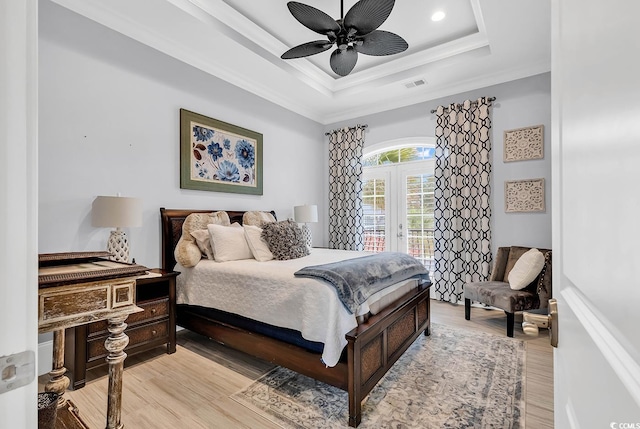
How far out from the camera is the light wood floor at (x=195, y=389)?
6.14ft

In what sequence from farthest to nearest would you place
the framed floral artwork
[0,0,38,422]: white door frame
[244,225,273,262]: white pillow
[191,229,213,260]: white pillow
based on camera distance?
the framed floral artwork < [191,229,213,260]: white pillow < [244,225,273,262]: white pillow < [0,0,38,422]: white door frame

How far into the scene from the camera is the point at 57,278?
1.10 m

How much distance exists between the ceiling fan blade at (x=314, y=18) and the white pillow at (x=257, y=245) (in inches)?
76.0

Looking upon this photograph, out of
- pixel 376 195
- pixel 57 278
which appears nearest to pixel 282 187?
pixel 376 195

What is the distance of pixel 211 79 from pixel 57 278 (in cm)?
333

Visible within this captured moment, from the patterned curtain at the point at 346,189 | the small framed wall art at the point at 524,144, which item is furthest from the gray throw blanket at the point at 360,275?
the patterned curtain at the point at 346,189

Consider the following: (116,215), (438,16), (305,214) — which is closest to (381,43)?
(438,16)

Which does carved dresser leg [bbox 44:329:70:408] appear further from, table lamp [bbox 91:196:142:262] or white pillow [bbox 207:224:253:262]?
white pillow [bbox 207:224:253:262]

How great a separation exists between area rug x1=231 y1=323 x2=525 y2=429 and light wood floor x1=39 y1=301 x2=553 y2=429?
0.31ft

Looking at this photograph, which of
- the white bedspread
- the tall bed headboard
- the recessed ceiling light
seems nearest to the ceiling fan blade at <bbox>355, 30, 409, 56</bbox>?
the recessed ceiling light

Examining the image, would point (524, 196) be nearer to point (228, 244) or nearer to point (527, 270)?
point (527, 270)

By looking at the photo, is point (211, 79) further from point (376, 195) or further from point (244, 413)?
point (244, 413)

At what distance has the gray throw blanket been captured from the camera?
200 cm

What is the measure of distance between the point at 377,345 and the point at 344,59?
2.52 meters
